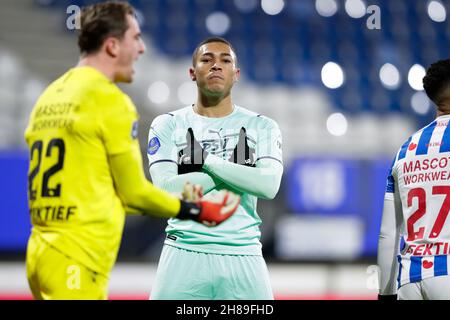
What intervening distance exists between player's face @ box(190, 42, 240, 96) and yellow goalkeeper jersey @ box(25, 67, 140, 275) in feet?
3.99

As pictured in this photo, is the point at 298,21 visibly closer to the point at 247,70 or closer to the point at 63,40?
the point at 247,70

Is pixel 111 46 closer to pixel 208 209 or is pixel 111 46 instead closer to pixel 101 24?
pixel 101 24

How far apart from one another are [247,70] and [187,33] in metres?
0.82

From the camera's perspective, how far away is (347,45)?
852 centimetres

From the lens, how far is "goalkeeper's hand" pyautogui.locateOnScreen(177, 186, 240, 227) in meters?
2.58

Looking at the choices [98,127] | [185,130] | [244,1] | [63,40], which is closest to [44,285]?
[98,127]

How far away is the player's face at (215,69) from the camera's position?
366 cm

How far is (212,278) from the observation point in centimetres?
347

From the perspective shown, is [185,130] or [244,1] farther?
[244,1]

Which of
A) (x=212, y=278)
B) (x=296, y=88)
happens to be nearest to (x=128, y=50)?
(x=212, y=278)

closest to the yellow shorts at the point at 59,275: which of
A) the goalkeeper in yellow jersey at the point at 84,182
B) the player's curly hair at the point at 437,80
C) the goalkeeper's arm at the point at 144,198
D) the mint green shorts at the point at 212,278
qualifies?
the goalkeeper in yellow jersey at the point at 84,182

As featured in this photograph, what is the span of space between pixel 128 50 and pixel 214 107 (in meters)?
1.16

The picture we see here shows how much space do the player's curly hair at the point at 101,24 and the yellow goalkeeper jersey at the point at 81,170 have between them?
155 millimetres

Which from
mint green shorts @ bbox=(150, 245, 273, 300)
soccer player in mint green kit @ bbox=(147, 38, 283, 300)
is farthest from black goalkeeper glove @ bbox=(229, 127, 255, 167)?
mint green shorts @ bbox=(150, 245, 273, 300)
